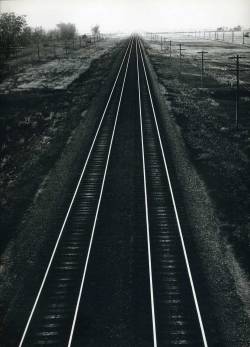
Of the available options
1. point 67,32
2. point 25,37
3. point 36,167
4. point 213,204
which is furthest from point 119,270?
point 67,32

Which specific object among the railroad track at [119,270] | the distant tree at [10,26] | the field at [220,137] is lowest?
the railroad track at [119,270]

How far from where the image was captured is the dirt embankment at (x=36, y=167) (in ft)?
49.2

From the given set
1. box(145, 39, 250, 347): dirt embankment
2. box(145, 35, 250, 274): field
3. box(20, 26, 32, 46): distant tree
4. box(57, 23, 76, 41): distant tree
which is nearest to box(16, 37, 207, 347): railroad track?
box(145, 39, 250, 347): dirt embankment

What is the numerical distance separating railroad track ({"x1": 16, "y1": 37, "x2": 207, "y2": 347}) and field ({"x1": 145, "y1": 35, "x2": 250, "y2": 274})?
2.41m

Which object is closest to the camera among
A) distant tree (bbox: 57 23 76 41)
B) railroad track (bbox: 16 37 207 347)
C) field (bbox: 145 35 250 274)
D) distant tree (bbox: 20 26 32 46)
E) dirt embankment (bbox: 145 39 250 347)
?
railroad track (bbox: 16 37 207 347)

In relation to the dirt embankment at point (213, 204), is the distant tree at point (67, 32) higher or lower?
higher

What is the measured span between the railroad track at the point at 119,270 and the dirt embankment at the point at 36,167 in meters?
0.81

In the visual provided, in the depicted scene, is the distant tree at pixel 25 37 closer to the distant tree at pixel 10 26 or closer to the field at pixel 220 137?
the distant tree at pixel 10 26

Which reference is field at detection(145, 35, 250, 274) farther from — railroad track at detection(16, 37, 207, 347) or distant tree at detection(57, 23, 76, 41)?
distant tree at detection(57, 23, 76, 41)

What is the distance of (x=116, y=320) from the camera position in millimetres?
11930

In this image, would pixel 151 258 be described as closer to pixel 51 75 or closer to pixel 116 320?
pixel 116 320

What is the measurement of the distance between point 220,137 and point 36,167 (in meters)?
13.2

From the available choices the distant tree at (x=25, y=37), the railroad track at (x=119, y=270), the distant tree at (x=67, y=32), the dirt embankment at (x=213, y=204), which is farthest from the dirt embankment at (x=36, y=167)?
the distant tree at (x=67, y=32)

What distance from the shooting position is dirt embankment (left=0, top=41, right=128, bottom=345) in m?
15.0
